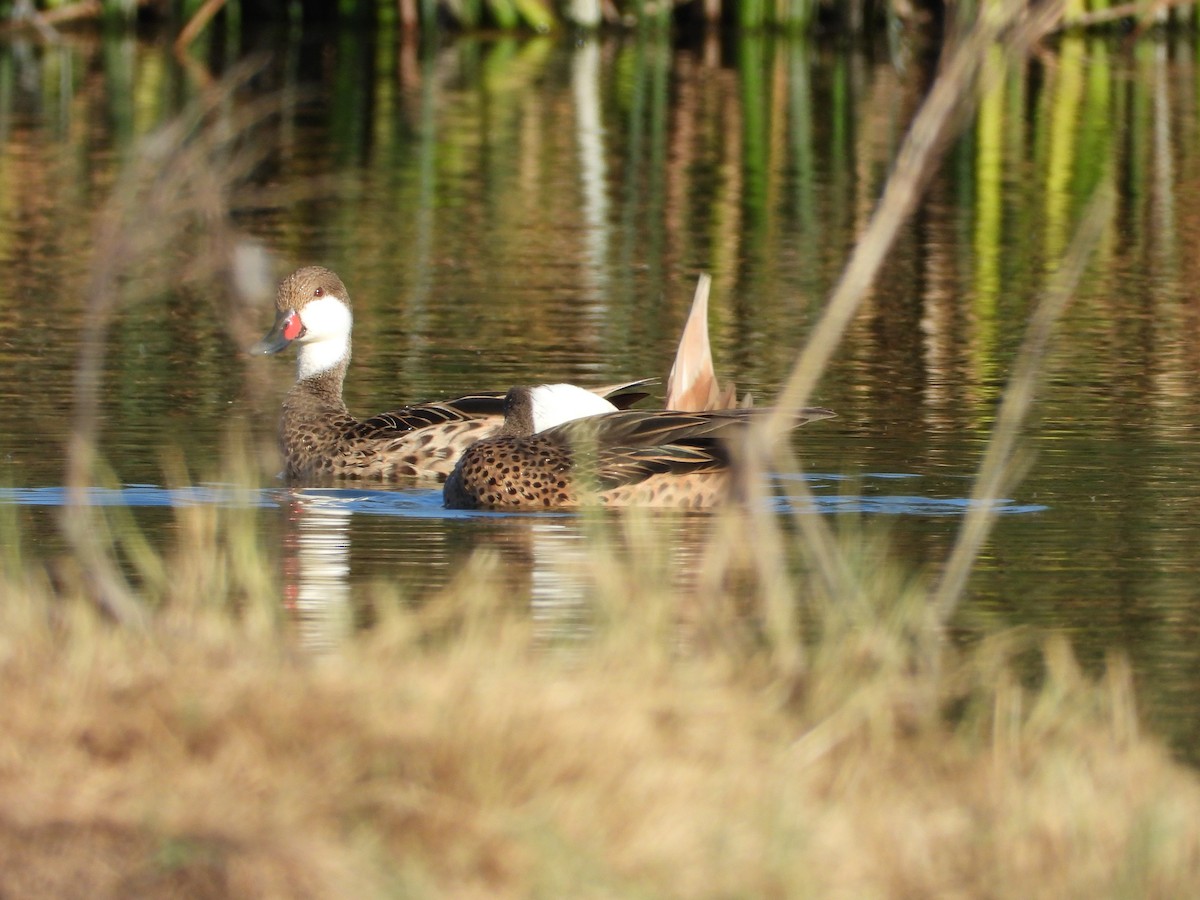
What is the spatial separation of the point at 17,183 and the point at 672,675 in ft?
50.9

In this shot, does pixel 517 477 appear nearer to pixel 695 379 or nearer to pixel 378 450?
pixel 695 379

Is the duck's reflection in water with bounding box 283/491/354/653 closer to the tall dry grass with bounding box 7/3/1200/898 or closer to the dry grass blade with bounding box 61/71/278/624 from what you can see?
the tall dry grass with bounding box 7/3/1200/898

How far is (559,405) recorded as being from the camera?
999cm

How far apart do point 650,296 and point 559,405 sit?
485 cm

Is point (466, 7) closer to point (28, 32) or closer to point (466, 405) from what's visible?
point (28, 32)

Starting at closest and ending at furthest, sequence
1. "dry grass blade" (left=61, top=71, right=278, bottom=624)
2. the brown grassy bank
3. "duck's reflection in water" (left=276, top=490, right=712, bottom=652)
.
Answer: the brown grassy bank → "dry grass blade" (left=61, top=71, right=278, bottom=624) → "duck's reflection in water" (left=276, top=490, right=712, bottom=652)

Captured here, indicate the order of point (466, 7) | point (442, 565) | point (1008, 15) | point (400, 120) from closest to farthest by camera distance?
1. point (1008, 15)
2. point (442, 565)
3. point (400, 120)
4. point (466, 7)

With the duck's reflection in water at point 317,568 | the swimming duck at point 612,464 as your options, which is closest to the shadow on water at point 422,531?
the duck's reflection in water at point 317,568

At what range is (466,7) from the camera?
36.0m

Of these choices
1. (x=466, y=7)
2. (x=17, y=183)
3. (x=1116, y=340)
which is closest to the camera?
(x=1116, y=340)

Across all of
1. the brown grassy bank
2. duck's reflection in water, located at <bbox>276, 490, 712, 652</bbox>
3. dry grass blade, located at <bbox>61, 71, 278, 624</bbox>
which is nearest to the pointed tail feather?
duck's reflection in water, located at <bbox>276, 490, 712, 652</bbox>

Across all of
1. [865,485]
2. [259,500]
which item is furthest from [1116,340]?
[259,500]

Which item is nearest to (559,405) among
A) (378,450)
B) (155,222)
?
(378,450)

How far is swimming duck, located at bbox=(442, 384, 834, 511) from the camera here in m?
9.23
